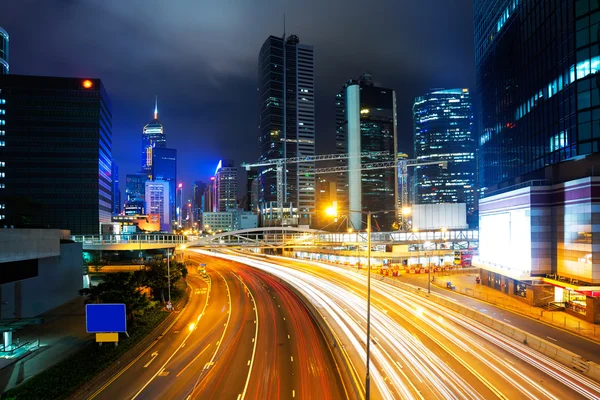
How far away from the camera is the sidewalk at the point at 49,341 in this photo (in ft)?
84.4

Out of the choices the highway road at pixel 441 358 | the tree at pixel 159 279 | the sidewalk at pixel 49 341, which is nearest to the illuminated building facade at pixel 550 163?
the highway road at pixel 441 358

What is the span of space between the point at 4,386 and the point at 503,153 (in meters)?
74.0

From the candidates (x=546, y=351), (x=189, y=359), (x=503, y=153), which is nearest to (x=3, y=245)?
(x=189, y=359)

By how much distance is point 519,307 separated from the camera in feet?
141

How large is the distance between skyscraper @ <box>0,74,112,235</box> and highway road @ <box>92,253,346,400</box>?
85.7m

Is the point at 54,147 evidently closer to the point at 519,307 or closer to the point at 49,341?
the point at 49,341

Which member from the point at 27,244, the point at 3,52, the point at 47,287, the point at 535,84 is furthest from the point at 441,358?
the point at 3,52

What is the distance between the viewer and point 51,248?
4197 centimetres

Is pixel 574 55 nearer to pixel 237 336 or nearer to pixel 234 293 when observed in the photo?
pixel 237 336

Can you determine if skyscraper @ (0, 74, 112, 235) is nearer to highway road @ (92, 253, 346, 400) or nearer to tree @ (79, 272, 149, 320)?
highway road @ (92, 253, 346, 400)

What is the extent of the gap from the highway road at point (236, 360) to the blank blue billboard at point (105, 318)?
3382 millimetres

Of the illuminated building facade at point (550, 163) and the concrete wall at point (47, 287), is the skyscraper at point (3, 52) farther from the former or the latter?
the illuminated building facade at point (550, 163)

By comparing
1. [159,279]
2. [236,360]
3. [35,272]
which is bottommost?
[236,360]

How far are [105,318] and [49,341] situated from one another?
6.72 metres
